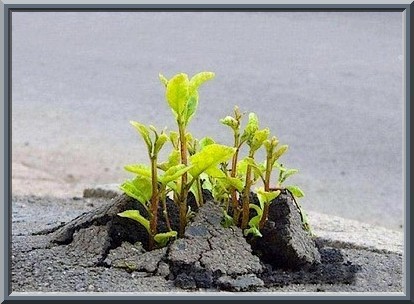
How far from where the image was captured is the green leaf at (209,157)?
1.07 metres

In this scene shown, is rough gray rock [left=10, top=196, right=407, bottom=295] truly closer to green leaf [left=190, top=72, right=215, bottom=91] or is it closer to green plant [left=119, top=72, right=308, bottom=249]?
green plant [left=119, top=72, right=308, bottom=249]

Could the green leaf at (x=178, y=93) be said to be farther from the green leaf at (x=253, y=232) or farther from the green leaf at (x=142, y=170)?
the green leaf at (x=253, y=232)

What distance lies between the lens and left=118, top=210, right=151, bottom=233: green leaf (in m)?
1.10

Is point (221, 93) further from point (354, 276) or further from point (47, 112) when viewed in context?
point (47, 112)

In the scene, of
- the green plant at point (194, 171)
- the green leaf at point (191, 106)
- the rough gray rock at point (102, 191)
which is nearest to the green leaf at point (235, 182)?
the green plant at point (194, 171)

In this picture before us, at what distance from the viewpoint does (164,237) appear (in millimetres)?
1114

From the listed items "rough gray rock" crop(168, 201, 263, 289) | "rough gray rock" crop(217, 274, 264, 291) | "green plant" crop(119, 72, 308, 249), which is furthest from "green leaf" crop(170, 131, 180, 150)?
"rough gray rock" crop(217, 274, 264, 291)

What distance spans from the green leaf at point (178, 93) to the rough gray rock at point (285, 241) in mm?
210

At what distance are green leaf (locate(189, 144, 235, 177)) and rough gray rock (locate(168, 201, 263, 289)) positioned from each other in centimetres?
8

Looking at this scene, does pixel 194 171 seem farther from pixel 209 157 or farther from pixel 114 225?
pixel 114 225

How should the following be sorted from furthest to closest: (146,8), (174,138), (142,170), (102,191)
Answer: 1. (102,191)
2. (174,138)
3. (142,170)
4. (146,8)

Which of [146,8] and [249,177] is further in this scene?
[249,177]

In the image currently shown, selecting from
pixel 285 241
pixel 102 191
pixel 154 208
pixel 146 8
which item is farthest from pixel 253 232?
pixel 102 191

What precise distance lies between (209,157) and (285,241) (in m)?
0.17
